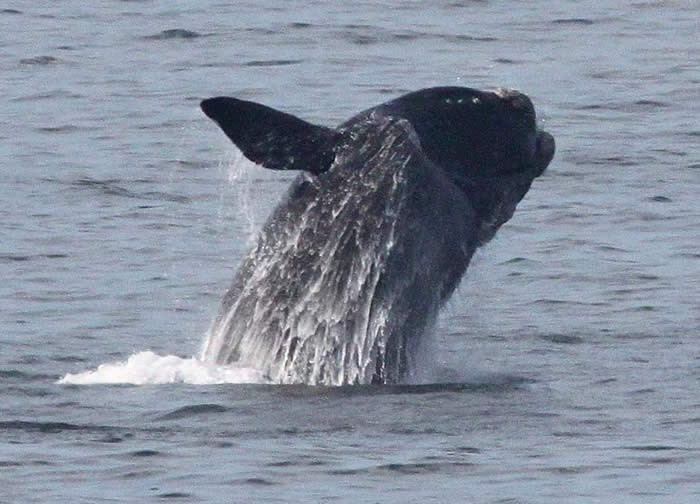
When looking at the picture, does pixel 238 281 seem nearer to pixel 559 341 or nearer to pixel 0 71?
pixel 559 341

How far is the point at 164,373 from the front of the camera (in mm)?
19469

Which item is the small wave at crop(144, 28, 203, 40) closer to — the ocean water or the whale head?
the ocean water

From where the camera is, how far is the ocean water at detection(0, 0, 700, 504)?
1633 cm

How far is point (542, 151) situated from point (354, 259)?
236 centimetres

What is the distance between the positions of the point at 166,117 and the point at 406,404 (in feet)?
57.0

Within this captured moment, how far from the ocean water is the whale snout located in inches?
44.6

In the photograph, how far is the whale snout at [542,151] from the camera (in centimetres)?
1994

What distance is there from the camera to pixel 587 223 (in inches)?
1090

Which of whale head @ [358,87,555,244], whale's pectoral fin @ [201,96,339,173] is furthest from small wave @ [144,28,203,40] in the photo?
whale's pectoral fin @ [201,96,339,173]

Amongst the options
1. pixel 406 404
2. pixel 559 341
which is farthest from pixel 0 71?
pixel 406 404

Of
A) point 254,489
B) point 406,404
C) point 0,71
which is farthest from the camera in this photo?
point 0,71

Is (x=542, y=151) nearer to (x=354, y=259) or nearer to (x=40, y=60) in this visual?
(x=354, y=259)

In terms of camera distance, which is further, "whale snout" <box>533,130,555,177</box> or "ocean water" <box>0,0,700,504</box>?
"whale snout" <box>533,130,555,177</box>

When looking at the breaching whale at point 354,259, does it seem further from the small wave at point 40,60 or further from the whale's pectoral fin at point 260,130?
the small wave at point 40,60
